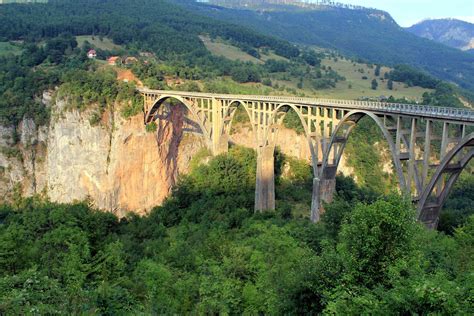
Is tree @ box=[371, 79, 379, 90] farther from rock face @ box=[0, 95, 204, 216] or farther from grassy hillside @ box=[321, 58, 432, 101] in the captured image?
rock face @ box=[0, 95, 204, 216]

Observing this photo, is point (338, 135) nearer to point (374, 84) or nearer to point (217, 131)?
point (217, 131)

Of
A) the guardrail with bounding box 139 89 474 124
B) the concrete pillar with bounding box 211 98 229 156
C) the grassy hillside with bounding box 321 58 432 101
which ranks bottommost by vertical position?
the grassy hillside with bounding box 321 58 432 101

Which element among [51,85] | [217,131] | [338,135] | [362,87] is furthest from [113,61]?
[362,87]

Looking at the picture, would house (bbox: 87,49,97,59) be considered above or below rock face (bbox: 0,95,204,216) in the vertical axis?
above

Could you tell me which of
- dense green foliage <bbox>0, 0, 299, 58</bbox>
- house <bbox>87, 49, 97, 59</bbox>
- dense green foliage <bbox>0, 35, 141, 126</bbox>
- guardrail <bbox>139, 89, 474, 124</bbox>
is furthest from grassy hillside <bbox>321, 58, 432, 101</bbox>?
guardrail <bbox>139, 89, 474, 124</bbox>

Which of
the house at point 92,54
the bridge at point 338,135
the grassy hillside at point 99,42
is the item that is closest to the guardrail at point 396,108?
the bridge at point 338,135

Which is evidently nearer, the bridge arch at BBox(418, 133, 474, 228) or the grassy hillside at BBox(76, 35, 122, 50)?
the bridge arch at BBox(418, 133, 474, 228)
